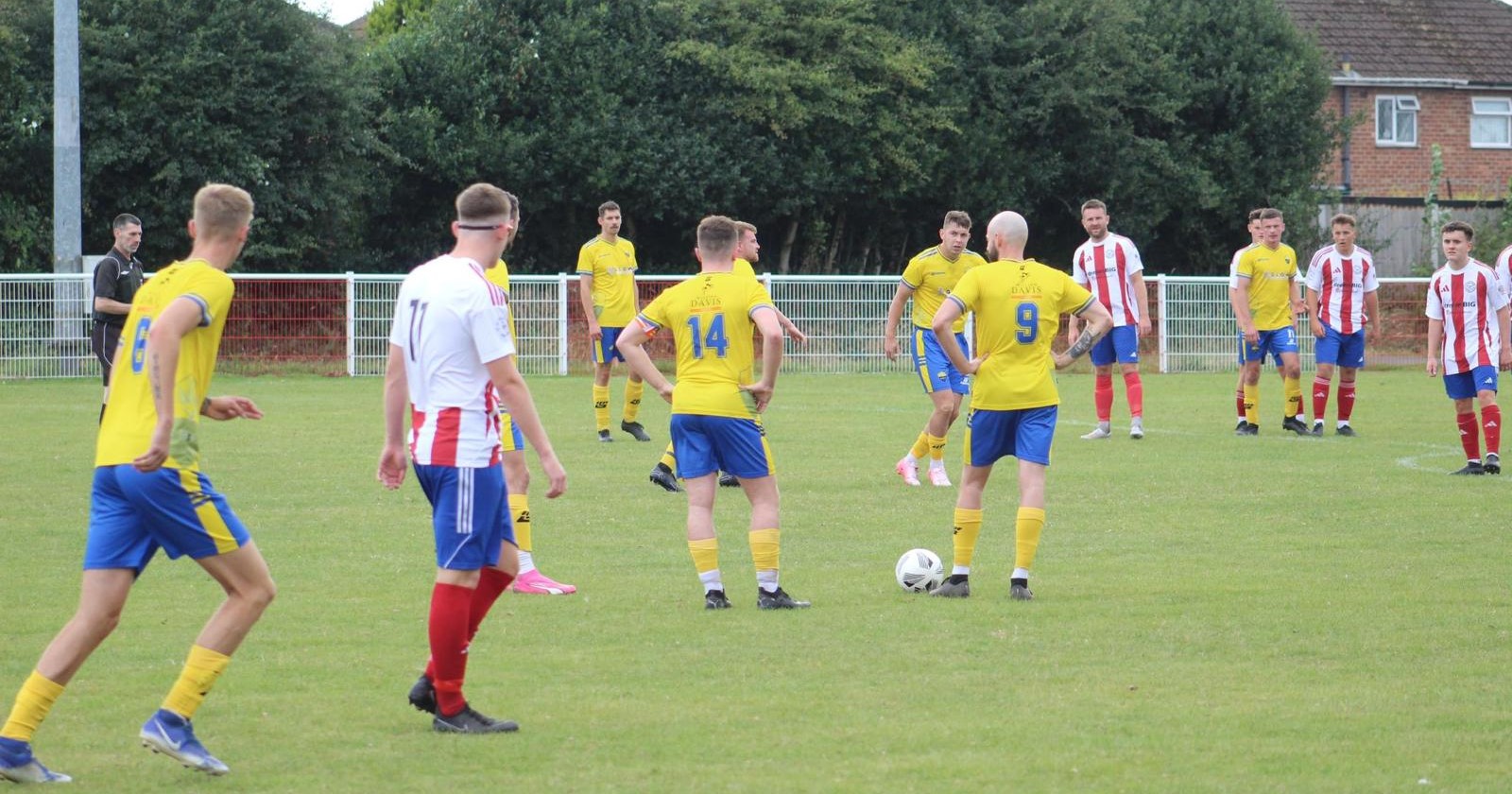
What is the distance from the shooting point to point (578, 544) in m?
10.6

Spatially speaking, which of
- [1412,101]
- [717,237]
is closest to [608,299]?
[717,237]

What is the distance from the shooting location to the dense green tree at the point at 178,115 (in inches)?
1158

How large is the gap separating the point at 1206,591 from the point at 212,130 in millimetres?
24604

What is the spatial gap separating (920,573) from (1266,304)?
10212 millimetres

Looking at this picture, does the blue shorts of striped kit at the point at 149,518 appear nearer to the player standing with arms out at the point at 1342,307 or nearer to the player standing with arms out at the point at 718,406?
the player standing with arms out at the point at 718,406

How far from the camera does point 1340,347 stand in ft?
58.7

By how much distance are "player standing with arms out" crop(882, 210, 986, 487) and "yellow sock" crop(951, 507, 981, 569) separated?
4461mm

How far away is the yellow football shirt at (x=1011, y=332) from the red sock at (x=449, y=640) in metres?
3.60

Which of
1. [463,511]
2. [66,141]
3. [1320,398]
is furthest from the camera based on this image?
[66,141]

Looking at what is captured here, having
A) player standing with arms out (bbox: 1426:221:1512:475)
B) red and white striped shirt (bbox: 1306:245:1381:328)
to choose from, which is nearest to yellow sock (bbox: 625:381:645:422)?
red and white striped shirt (bbox: 1306:245:1381:328)

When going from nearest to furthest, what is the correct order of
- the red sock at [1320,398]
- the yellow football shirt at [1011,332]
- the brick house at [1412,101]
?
the yellow football shirt at [1011,332] → the red sock at [1320,398] → the brick house at [1412,101]

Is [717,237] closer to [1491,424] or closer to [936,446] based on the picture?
[936,446]

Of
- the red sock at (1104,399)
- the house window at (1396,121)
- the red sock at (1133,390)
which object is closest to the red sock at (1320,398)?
the red sock at (1133,390)

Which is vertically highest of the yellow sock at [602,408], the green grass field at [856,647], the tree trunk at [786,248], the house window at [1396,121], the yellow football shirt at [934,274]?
the house window at [1396,121]
